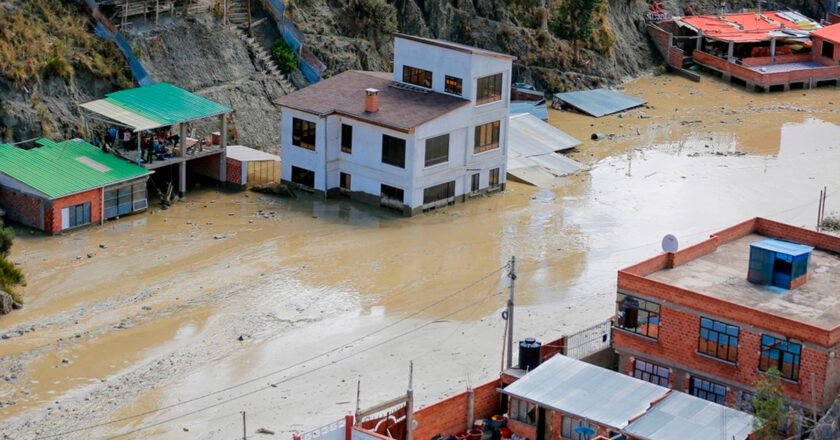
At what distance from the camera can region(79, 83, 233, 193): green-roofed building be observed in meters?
67.2

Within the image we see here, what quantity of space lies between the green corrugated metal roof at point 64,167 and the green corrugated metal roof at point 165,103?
2587 mm

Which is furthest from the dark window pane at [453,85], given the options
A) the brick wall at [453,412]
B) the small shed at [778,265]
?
the brick wall at [453,412]

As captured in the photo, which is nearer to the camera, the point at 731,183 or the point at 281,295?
the point at 281,295

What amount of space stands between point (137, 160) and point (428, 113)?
13337 millimetres

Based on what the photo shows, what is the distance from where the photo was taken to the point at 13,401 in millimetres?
48688

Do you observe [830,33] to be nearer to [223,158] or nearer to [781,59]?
[781,59]

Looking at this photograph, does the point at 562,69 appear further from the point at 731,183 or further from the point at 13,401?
the point at 13,401

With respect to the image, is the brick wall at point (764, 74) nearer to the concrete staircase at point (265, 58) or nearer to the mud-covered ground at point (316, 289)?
the mud-covered ground at point (316, 289)

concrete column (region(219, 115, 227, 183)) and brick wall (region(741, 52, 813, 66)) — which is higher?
brick wall (region(741, 52, 813, 66))

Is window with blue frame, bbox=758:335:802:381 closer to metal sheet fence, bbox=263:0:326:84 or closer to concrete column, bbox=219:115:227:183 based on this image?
concrete column, bbox=219:115:227:183

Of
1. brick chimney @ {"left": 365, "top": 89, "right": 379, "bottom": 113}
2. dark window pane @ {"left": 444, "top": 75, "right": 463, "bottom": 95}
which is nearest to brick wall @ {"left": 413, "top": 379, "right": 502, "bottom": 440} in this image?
brick chimney @ {"left": 365, "top": 89, "right": 379, "bottom": 113}

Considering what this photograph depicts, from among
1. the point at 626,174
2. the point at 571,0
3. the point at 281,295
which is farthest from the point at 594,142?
the point at 281,295

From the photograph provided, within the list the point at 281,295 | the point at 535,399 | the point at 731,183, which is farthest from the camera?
the point at 731,183

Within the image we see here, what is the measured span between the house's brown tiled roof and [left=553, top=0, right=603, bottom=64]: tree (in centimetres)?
2528
